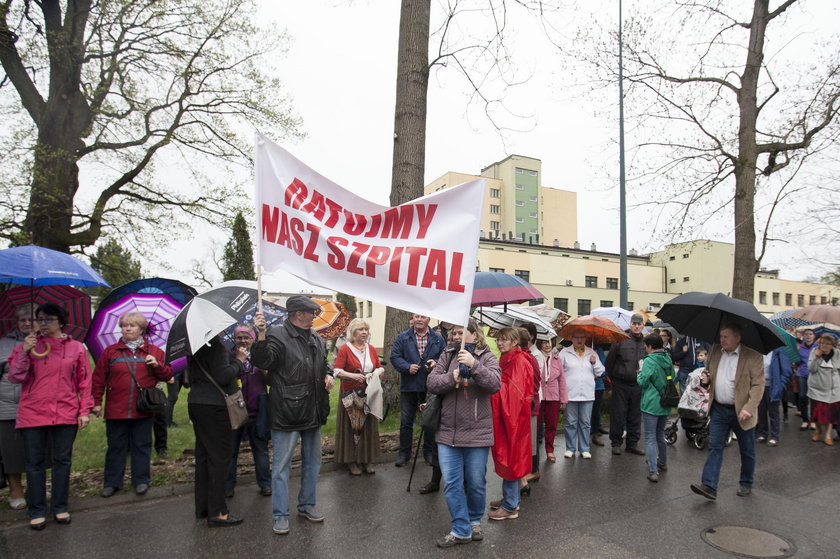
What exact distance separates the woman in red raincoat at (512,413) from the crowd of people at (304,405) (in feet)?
0.04

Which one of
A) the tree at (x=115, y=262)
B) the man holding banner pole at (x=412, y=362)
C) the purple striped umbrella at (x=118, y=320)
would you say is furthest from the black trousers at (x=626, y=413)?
the tree at (x=115, y=262)

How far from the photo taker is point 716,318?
6.28 meters

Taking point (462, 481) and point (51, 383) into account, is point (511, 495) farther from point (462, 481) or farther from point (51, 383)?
point (51, 383)

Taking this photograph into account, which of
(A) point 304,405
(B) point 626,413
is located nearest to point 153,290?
(A) point 304,405

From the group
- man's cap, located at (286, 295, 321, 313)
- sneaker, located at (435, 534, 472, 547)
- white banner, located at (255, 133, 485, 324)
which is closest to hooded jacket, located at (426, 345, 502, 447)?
white banner, located at (255, 133, 485, 324)

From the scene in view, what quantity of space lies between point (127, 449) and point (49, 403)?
1.17 m

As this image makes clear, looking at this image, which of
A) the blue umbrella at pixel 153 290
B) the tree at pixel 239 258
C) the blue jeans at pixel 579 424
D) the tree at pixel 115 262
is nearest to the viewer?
the blue umbrella at pixel 153 290

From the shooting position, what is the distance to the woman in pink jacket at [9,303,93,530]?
4859mm

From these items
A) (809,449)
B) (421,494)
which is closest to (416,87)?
(421,494)

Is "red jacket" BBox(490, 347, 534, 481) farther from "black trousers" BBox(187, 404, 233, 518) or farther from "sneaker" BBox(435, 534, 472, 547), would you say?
"black trousers" BBox(187, 404, 233, 518)

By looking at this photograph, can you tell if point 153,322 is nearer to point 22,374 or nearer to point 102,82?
point 22,374

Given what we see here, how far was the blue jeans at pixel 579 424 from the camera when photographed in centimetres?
785

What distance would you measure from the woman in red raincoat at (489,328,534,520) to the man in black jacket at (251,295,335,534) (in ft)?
5.35

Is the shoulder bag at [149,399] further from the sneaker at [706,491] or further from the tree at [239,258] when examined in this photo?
the tree at [239,258]
